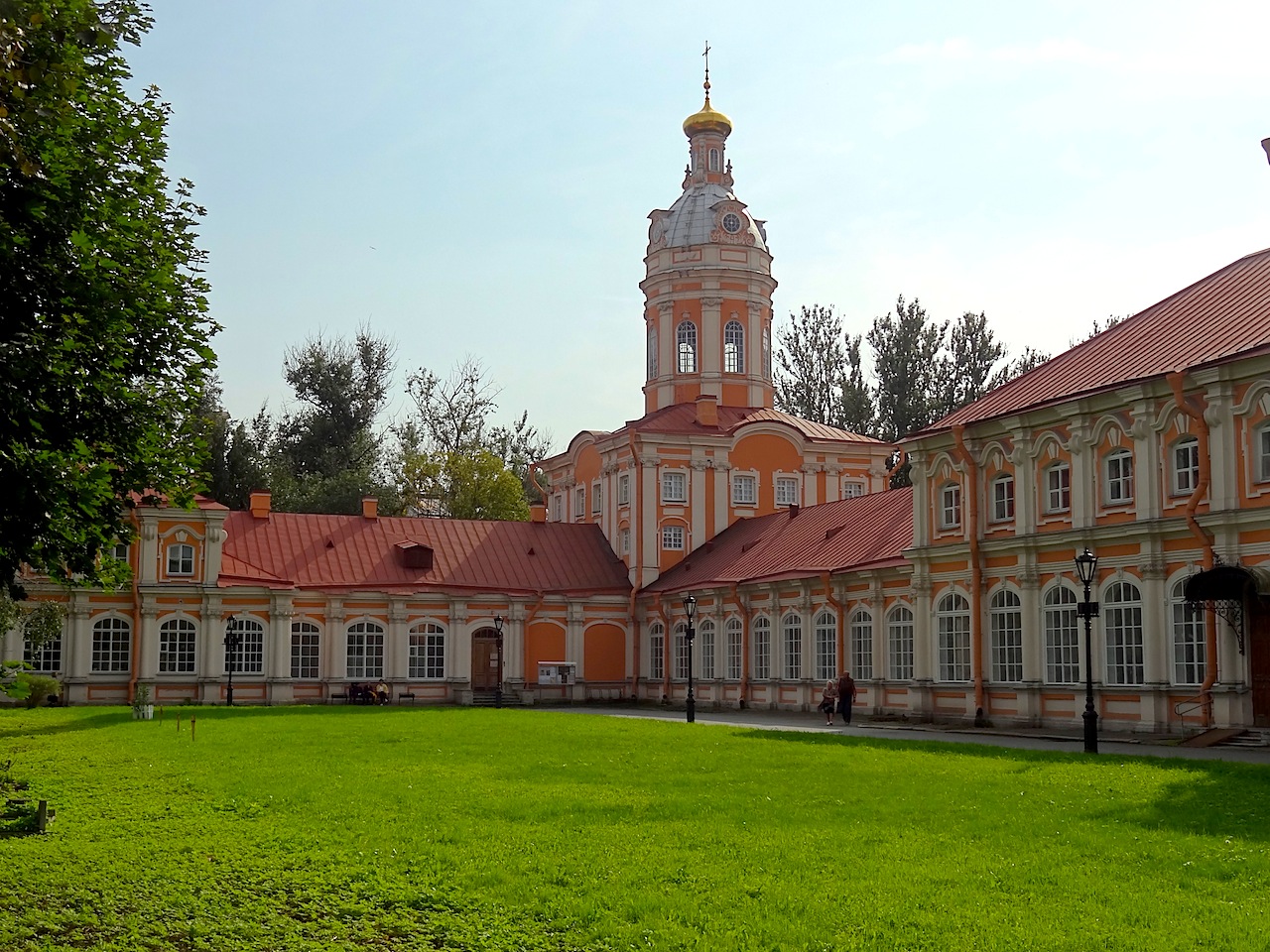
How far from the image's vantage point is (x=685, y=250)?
5509 cm

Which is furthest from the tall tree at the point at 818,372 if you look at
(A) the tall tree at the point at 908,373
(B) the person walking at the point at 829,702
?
(B) the person walking at the point at 829,702

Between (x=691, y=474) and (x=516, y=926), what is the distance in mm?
41539

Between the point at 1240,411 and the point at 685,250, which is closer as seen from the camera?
the point at 1240,411

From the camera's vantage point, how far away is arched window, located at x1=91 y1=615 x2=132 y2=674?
4500 cm

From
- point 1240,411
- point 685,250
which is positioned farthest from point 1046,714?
point 685,250

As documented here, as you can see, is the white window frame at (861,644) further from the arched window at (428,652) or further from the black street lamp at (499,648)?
the arched window at (428,652)

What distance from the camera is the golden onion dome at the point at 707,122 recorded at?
57000mm

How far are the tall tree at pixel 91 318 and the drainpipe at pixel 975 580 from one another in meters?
18.6

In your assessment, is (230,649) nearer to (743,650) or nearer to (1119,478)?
(743,650)

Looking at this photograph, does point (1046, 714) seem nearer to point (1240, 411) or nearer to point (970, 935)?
point (1240, 411)

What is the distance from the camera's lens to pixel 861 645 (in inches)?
1513

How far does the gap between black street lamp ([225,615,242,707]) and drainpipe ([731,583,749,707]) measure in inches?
585

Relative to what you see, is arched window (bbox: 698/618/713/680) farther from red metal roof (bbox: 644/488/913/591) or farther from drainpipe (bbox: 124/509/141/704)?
drainpipe (bbox: 124/509/141/704)

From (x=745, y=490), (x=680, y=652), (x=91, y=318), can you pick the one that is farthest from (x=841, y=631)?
(x=91, y=318)
